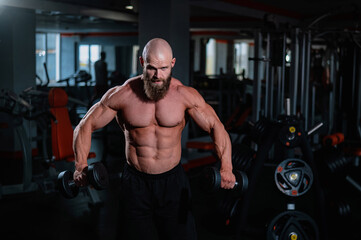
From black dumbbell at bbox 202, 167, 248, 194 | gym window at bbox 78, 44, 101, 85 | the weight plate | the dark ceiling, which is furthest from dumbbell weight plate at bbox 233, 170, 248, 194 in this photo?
gym window at bbox 78, 44, 101, 85

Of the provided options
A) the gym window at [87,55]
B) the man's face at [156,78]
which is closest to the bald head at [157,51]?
the man's face at [156,78]

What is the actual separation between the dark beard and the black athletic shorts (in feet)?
1.01

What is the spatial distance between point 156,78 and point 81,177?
46 cm

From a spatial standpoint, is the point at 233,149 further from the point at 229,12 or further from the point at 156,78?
the point at 229,12

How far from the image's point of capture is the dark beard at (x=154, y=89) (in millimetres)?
1561

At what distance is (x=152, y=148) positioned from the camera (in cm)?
168

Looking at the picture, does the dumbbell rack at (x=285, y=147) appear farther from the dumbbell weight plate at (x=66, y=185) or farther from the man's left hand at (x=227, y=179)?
the dumbbell weight plate at (x=66, y=185)

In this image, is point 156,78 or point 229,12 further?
point 229,12

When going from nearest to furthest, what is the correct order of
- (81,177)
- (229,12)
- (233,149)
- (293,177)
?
(81,177) → (293,177) → (233,149) → (229,12)

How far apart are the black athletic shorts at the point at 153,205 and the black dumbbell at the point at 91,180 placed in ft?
0.42

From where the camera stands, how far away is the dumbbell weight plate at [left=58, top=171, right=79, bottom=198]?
5.25 ft

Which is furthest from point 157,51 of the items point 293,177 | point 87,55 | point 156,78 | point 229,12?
point 87,55

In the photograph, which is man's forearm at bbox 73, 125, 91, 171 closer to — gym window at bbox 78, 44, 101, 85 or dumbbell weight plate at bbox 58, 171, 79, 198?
dumbbell weight plate at bbox 58, 171, 79, 198

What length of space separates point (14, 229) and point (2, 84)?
7.57 feet
